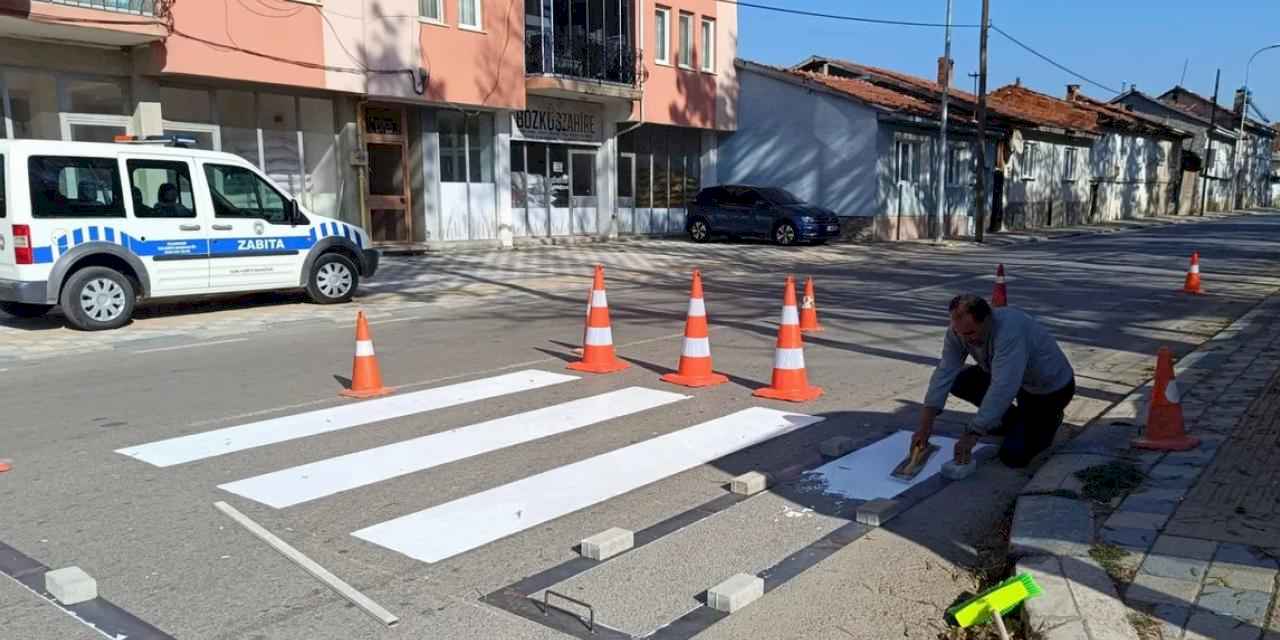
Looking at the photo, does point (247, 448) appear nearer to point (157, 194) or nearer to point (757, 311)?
point (157, 194)

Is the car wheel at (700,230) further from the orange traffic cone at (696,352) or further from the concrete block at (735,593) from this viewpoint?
the concrete block at (735,593)

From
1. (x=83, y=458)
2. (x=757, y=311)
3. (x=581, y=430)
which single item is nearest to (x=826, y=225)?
(x=757, y=311)

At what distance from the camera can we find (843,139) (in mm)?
29922

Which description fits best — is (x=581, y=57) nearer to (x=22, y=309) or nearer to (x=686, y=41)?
(x=686, y=41)

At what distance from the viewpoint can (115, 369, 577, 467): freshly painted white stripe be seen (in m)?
5.92

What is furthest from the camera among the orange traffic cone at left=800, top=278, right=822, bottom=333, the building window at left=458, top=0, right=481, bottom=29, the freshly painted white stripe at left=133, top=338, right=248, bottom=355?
the building window at left=458, top=0, right=481, bottom=29

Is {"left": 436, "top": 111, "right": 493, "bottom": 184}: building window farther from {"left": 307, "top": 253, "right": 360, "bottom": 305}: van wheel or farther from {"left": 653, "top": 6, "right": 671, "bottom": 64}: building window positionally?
{"left": 307, "top": 253, "right": 360, "bottom": 305}: van wheel

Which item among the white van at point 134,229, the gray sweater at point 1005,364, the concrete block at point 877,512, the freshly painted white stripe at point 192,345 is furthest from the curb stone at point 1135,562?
the white van at point 134,229

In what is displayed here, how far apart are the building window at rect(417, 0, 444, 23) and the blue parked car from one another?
377 inches

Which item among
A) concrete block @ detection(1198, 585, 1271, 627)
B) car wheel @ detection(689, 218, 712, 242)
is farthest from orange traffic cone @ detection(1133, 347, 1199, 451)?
car wheel @ detection(689, 218, 712, 242)

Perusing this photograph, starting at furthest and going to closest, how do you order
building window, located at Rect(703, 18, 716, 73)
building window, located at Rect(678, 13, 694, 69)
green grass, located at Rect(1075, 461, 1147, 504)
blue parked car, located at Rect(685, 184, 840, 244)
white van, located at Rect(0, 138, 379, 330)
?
building window, located at Rect(703, 18, 716, 73) < building window, located at Rect(678, 13, 694, 69) < blue parked car, located at Rect(685, 184, 840, 244) < white van, located at Rect(0, 138, 379, 330) < green grass, located at Rect(1075, 461, 1147, 504)

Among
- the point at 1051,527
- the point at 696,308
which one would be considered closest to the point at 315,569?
the point at 1051,527

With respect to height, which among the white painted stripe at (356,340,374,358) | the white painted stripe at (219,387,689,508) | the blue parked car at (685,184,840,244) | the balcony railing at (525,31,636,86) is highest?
the balcony railing at (525,31,636,86)

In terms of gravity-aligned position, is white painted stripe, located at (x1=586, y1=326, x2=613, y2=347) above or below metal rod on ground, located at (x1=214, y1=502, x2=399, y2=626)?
above
